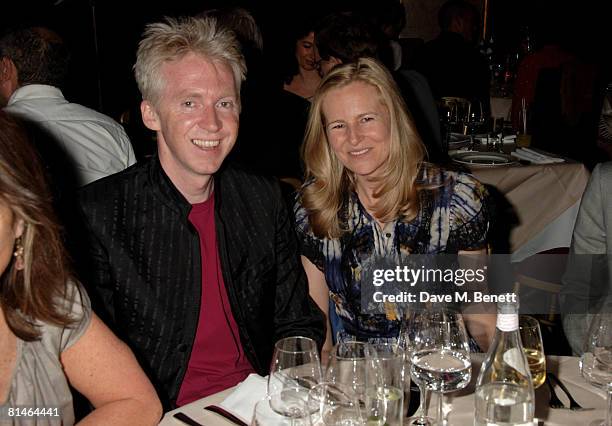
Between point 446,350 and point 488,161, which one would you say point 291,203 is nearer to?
point 446,350

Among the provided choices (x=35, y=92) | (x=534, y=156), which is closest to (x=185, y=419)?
(x=35, y=92)

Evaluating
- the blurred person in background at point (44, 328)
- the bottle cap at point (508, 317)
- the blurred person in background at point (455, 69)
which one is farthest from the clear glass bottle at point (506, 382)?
the blurred person in background at point (455, 69)

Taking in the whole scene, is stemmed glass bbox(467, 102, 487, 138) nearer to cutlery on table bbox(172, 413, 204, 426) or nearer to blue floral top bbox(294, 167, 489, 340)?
blue floral top bbox(294, 167, 489, 340)

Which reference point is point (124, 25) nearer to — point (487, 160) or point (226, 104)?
point (487, 160)

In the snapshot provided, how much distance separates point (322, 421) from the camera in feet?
4.48

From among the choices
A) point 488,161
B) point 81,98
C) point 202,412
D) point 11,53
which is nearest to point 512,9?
point 81,98

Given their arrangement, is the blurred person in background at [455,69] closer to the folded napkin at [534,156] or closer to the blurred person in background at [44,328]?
the folded napkin at [534,156]

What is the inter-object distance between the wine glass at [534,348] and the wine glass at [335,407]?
45 centimetres

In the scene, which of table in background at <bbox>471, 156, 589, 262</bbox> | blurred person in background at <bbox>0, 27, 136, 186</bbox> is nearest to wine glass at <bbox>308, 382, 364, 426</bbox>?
blurred person in background at <bbox>0, 27, 136, 186</bbox>

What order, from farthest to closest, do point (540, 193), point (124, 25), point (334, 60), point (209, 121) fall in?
point (124, 25) → point (540, 193) → point (334, 60) → point (209, 121)

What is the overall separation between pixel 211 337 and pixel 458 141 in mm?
3175

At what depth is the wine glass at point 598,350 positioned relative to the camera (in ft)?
5.08

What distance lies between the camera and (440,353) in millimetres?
1538

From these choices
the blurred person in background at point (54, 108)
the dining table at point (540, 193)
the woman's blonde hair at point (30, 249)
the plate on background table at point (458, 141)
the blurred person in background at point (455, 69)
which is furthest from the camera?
the blurred person in background at point (455, 69)
